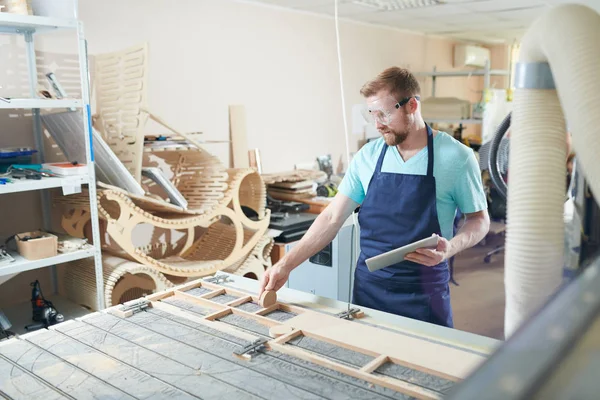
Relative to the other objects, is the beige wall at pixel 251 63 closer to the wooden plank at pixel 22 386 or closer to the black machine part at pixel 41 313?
the black machine part at pixel 41 313

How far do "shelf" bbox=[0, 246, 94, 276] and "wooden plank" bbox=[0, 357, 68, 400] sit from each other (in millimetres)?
1156

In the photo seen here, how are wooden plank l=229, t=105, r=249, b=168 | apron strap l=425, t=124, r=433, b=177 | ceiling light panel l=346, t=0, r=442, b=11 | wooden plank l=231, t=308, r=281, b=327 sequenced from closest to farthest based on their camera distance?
wooden plank l=231, t=308, r=281, b=327 → apron strap l=425, t=124, r=433, b=177 → wooden plank l=229, t=105, r=249, b=168 → ceiling light panel l=346, t=0, r=442, b=11

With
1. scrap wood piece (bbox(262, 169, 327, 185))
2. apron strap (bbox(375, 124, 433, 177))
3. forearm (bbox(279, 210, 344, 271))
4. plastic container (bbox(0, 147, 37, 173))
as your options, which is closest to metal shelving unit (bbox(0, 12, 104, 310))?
plastic container (bbox(0, 147, 37, 173))

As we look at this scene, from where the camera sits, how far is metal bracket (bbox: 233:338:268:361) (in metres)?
1.25

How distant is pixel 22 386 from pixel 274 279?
2.46ft

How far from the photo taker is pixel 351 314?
150 centimetres

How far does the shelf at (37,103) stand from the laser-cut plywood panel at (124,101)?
0.35 meters

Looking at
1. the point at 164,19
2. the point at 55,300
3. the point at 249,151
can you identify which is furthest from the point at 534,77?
the point at 249,151

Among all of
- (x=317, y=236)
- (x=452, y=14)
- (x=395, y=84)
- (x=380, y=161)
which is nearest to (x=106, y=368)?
(x=317, y=236)

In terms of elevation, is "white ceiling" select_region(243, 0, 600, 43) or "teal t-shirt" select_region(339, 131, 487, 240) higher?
"white ceiling" select_region(243, 0, 600, 43)

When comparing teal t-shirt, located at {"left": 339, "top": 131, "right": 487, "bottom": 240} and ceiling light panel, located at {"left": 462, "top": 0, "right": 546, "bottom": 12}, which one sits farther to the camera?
ceiling light panel, located at {"left": 462, "top": 0, "right": 546, "bottom": 12}

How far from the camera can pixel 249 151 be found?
13.0 ft

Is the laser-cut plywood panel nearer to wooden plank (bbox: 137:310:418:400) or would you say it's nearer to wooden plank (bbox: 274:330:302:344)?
wooden plank (bbox: 137:310:418:400)

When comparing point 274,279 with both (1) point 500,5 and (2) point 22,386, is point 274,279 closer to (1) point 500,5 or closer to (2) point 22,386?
(2) point 22,386
